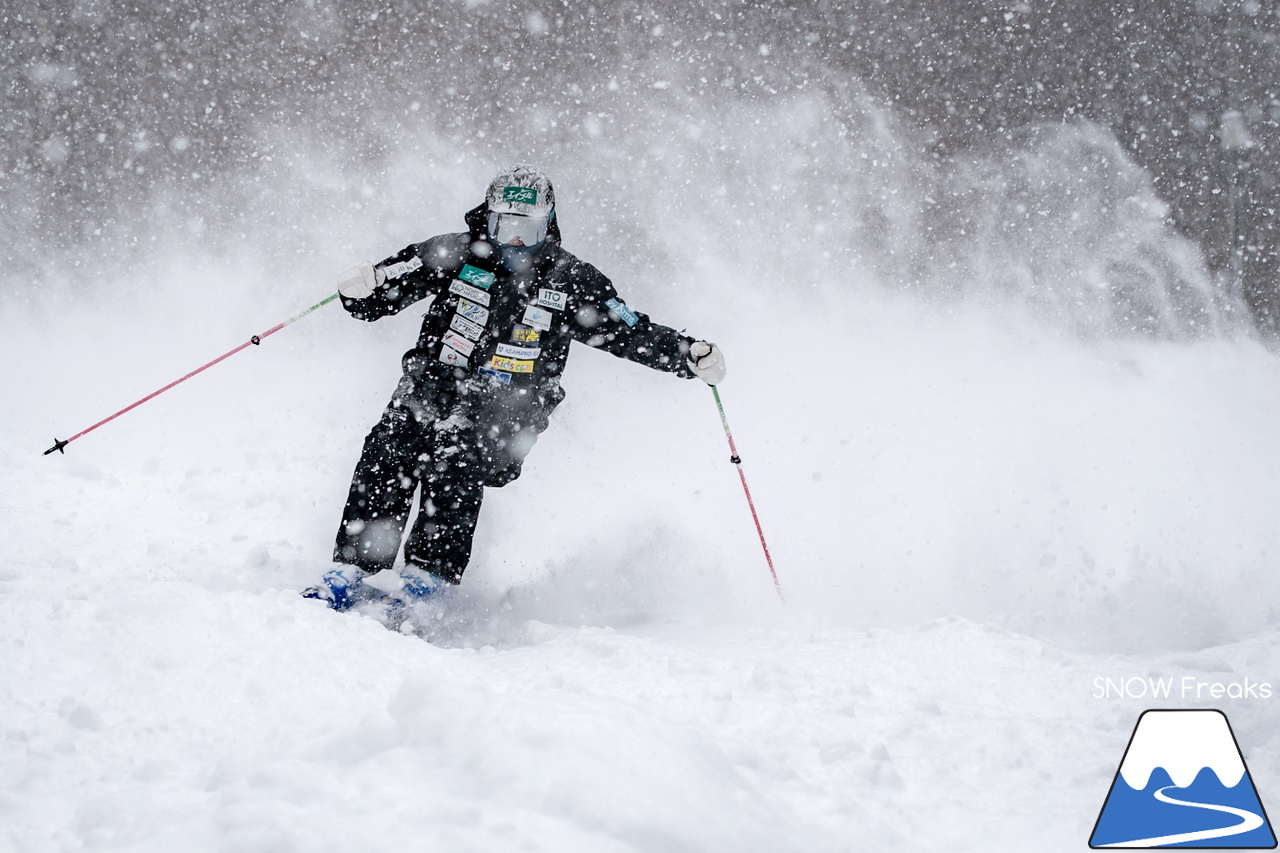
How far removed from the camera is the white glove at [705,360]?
3.44 m

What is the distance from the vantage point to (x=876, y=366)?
7062 millimetres

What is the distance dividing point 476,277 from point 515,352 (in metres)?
0.36

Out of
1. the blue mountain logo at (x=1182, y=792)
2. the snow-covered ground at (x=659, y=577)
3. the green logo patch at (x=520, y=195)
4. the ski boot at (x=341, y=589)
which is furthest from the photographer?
the green logo patch at (x=520, y=195)

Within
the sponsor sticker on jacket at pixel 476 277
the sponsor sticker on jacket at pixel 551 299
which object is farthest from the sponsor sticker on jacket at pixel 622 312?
the sponsor sticker on jacket at pixel 476 277

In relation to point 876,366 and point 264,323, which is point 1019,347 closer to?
point 876,366

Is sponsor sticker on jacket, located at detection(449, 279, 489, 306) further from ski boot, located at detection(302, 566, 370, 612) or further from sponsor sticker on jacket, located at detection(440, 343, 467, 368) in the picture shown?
ski boot, located at detection(302, 566, 370, 612)

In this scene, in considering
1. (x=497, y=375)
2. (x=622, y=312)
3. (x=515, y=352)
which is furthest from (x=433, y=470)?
(x=622, y=312)

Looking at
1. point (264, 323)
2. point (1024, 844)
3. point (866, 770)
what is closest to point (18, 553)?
point (866, 770)

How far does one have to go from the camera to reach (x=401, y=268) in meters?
3.45

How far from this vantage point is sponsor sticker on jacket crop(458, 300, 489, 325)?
3363 mm

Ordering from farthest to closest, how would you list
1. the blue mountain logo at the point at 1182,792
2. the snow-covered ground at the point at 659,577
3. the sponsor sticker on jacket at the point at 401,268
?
the sponsor sticker on jacket at the point at 401,268, the blue mountain logo at the point at 1182,792, the snow-covered ground at the point at 659,577

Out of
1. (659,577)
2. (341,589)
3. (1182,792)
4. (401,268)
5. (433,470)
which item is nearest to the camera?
(1182,792)

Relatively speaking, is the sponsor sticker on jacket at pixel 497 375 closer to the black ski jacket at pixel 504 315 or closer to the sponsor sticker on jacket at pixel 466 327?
the black ski jacket at pixel 504 315

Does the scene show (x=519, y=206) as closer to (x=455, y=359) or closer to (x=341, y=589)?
(x=455, y=359)
